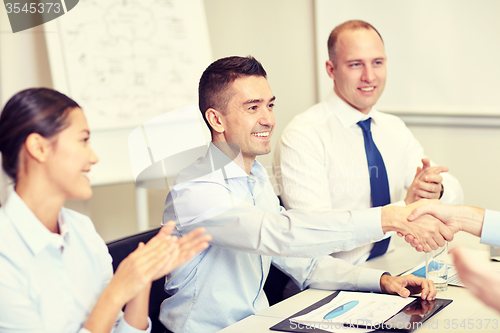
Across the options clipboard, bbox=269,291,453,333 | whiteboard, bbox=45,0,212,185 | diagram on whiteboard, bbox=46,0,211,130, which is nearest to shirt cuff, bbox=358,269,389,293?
clipboard, bbox=269,291,453,333

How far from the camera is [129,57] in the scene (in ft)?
6.20

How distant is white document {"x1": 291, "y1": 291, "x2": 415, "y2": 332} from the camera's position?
1.13m

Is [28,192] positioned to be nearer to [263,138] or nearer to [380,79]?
[263,138]

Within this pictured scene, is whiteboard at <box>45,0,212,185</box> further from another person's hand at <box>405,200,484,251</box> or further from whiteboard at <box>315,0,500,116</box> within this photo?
whiteboard at <box>315,0,500,116</box>

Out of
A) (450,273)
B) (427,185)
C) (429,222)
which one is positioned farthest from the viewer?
(427,185)

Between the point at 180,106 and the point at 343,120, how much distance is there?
69 cm

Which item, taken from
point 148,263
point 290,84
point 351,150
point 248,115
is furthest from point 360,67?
point 148,263

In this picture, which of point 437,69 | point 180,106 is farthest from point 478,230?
point 437,69

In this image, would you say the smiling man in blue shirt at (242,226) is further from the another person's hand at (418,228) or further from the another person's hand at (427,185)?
the another person's hand at (427,185)

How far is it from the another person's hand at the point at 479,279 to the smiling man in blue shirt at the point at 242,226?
37 centimetres

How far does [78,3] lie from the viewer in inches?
67.1

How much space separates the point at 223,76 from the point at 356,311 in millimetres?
717

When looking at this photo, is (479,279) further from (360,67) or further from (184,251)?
(360,67)

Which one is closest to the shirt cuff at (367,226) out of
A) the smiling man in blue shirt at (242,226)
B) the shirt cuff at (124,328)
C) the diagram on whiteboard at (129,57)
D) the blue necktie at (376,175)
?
the smiling man in blue shirt at (242,226)
